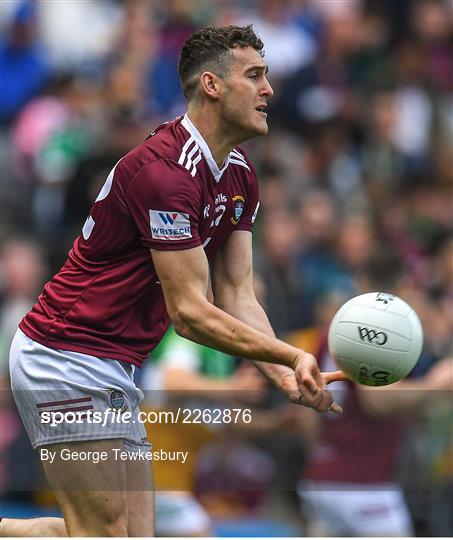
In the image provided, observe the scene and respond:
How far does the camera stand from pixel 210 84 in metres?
6.36

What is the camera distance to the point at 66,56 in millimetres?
14016

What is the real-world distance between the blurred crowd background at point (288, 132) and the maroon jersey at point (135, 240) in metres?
3.93

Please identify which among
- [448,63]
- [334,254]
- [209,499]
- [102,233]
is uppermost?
[102,233]

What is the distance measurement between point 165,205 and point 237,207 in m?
0.60

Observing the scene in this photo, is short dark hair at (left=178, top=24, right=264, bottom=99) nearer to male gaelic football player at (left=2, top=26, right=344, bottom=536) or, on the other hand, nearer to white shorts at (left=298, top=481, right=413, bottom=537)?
male gaelic football player at (left=2, top=26, right=344, bottom=536)

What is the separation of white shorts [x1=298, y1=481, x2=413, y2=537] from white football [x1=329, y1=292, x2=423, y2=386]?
3.41 metres

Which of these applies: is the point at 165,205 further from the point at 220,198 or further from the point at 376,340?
the point at 376,340

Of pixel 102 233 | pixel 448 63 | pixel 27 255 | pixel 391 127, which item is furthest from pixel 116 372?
pixel 448 63

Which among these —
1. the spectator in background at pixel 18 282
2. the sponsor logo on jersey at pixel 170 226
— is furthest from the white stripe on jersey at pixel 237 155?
the spectator in background at pixel 18 282

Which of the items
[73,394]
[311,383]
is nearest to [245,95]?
[311,383]

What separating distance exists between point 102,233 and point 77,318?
439mm

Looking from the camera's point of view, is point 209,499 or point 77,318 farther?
point 209,499

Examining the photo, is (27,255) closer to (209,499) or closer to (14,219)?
(14,219)

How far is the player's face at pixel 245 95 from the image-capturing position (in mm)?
6332
